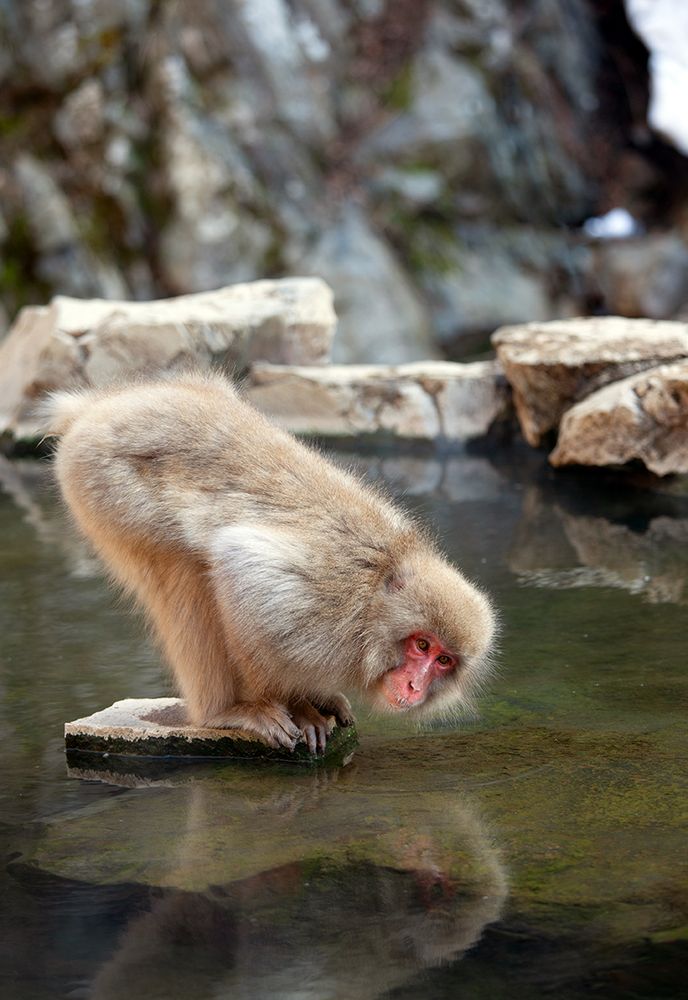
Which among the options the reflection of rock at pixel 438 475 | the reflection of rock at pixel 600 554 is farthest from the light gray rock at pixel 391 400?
the reflection of rock at pixel 600 554

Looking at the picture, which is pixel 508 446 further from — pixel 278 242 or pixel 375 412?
pixel 278 242

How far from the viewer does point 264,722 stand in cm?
334

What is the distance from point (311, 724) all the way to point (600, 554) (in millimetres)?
2416

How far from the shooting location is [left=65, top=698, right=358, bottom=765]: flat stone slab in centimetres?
338

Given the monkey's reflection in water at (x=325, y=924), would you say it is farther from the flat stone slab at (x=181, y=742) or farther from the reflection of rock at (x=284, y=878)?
the flat stone slab at (x=181, y=742)

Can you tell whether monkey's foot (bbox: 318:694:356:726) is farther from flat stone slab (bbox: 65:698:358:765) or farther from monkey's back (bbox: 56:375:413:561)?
monkey's back (bbox: 56:375:413:561)

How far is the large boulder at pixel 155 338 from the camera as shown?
7934 mm

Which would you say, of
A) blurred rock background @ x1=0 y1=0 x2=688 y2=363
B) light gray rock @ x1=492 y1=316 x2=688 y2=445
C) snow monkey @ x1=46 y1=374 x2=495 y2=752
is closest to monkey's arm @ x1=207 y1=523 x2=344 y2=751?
snow monkey @ x1=46 y1=374 x2=495 y2=752

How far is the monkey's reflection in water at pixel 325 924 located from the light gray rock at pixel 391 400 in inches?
213

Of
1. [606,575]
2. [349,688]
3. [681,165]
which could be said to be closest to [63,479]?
[349,688]

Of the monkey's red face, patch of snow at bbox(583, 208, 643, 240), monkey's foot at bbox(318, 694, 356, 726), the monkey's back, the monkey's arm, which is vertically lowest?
patch of snow at bbox(583, 208, 643, 240)

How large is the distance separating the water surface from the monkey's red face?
20cm

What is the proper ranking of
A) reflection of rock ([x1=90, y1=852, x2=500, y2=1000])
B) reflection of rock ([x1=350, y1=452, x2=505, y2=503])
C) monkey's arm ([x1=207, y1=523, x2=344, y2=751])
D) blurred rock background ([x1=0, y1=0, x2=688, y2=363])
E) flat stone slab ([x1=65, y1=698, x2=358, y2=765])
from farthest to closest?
blurred rock background ([x1=0, y1=0, x2=688, y2=363]), reflection of rock ([x1=350, y1=452, x2=505, y2=503]), flat stone slab ([x1=65, y1=698, x2=358, y2=765]), monkey's arm ([x1=207, y1=523, x2=344, y2=751]), reflection of rock ([x1=90, y1=852, x2=500, y2=1000])

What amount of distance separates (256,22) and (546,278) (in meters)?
3.77
